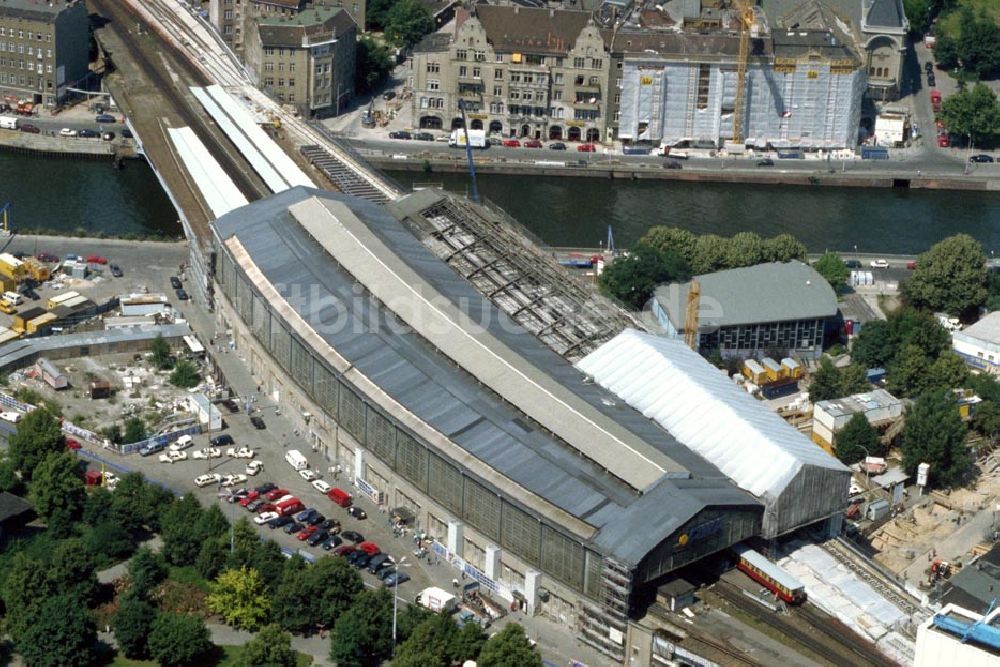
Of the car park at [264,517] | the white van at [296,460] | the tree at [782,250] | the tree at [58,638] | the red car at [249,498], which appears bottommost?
the tree at [58,638]

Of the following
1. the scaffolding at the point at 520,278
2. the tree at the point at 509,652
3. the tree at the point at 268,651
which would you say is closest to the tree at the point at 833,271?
the scaffolding at the point at 520,278

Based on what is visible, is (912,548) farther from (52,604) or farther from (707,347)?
(52,604)

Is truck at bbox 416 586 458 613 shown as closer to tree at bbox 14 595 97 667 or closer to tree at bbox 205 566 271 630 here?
tree at bbox 205 566 271 630

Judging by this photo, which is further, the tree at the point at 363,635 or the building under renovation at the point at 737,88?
the building under renovation at the point at 737,88

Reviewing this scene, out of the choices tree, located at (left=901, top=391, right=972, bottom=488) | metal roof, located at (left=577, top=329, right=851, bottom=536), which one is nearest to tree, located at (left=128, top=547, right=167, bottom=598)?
metal roof, located at (left=577, top=329, right=851, bottom=536)

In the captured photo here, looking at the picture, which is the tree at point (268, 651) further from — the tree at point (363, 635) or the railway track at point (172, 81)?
the railway track at point (172, 81)

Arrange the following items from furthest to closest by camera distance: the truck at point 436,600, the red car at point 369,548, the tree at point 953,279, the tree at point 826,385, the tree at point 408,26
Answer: the tree at point 408,26, the tree at point 953,279, the tree at point 826,385, the red car at point 369,548, the truck at point 436,600

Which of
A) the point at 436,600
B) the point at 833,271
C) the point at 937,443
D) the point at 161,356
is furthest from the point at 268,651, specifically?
the point at 833,271
